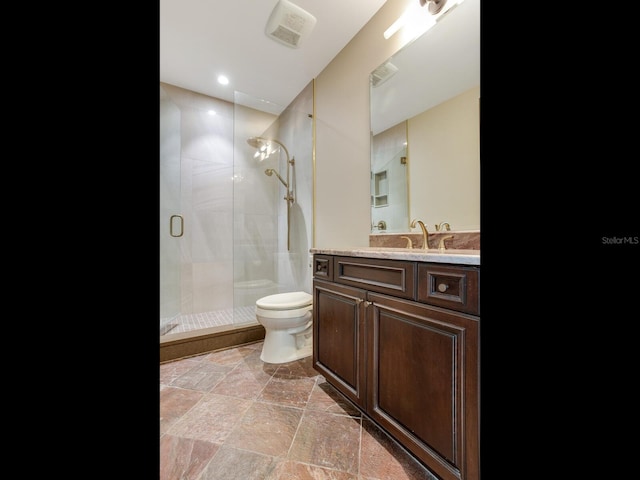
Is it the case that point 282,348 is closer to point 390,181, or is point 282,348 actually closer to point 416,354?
point 416,354

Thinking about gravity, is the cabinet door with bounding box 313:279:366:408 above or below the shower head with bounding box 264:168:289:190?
below

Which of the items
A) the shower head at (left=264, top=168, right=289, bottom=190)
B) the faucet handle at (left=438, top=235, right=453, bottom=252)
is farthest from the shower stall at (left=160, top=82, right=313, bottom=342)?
the faucet handle at (left=438, top=235, right=453, bottom=252)

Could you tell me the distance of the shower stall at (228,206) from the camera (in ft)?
7.84

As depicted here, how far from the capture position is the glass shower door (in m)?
2.30

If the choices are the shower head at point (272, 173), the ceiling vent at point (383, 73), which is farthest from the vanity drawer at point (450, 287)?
the shower head at point (272, 173)

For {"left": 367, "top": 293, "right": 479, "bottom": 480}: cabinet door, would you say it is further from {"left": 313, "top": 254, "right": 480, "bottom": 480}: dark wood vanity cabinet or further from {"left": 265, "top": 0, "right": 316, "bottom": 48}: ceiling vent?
{"left": 265, "top": 0, "right": 316, "bottom": 48}: ceiling vent

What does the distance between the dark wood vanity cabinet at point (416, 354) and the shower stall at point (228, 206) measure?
1.15 meters

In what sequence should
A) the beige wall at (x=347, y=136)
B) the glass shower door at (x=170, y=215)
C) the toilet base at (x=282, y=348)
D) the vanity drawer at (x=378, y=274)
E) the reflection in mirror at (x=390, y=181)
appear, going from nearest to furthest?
the vanity drawer at (x=378, y=274)
the reflection in mirror at (x=390, y=181)
the beige wall at (x=347, y=136)
the toilet base at (x=282, y=348)
the glass shower door at (x=170, y=215)

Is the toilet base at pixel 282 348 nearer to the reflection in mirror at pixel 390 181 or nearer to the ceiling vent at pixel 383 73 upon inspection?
the reflection in mirror at pixel 390 181

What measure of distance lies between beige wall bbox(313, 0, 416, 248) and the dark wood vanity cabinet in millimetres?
741
